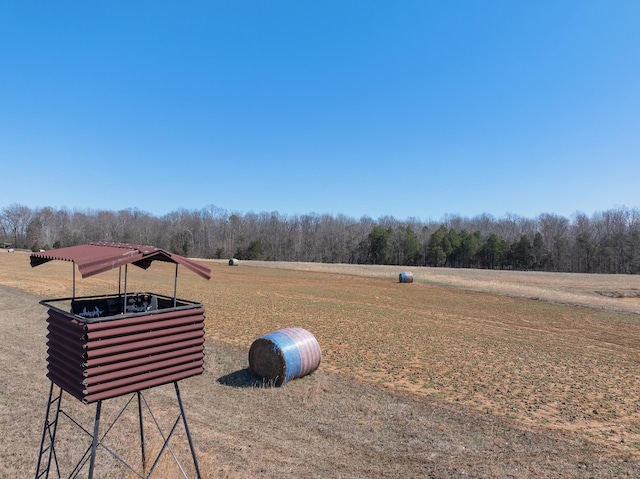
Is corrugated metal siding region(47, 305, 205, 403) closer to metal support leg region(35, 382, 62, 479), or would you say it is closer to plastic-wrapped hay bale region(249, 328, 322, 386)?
metal support leg region(35, 382, 62, 479)

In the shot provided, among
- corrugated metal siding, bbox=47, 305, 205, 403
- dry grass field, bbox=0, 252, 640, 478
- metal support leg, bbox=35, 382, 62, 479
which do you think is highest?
corrugated metal siding, bbox=47, 305, 205, 403

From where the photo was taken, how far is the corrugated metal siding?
4.54 metres

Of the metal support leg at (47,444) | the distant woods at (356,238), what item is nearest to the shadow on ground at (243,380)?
the metal support leg at (47,444)

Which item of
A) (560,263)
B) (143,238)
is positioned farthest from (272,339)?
(143,238)

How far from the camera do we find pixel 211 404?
8.99 m

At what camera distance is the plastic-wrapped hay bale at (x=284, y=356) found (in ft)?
33.5

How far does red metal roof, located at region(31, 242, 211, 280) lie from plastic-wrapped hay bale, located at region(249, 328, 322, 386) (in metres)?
5.12

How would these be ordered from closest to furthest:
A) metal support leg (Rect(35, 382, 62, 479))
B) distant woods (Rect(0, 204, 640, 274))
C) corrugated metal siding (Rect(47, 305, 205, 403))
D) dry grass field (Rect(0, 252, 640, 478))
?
1. corrugated metal siding (Rect(47, 305, 205, 403))
2. metal support leg (Rect(35, 382, 62, 479))
3. dry grass field (Rect(0, 252, 640, 478))
4. distant woods (Rect(0, 204, 640, 274))

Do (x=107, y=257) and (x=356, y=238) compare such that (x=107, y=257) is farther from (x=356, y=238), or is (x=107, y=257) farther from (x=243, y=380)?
(x=356, y=238)

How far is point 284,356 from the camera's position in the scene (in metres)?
10.1

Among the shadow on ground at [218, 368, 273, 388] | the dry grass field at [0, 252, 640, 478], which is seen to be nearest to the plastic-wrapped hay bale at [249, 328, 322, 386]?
the shadow on ground at [218, 368, 273, 388]

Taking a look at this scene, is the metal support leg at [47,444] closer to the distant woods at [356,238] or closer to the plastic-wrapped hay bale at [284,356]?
the plastic-wrapped hay bale at [284,356]

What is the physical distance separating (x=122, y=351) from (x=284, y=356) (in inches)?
231

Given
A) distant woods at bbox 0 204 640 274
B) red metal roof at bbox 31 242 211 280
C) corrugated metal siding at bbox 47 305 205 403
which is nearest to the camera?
corrugated metal siding at bbox 47 305 205 403
